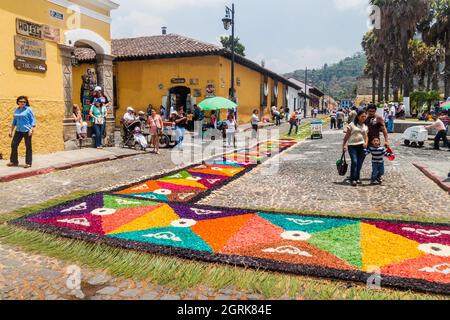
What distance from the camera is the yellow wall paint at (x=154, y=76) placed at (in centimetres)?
2142

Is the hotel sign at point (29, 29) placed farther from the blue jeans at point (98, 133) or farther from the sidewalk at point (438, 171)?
the sidewalk at point (438, 171)

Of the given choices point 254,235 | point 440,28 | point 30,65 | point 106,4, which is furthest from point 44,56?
point 440,28

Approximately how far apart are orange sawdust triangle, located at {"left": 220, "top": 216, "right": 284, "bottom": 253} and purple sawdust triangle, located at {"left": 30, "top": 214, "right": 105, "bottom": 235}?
1.57 metres

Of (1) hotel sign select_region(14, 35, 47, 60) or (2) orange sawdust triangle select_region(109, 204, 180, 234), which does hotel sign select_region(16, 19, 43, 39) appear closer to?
(1) hotel sign select_region(14, 35, 47, 60)

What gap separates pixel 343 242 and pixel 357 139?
3590 millimetres

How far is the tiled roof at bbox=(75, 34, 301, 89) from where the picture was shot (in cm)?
2105

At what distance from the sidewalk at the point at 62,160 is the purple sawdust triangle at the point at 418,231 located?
23.5 ft

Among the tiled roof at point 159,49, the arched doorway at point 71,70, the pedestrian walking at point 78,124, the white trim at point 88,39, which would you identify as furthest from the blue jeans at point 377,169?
the tiled roof at point 159,49

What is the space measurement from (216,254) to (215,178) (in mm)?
4354

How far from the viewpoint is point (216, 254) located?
361 centimetres

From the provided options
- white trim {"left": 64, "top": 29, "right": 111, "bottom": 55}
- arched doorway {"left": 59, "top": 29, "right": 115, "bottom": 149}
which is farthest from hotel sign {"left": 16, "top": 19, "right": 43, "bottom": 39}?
white trim {"left": 64, "top": 29, "right": 111, "bottom": 55}
